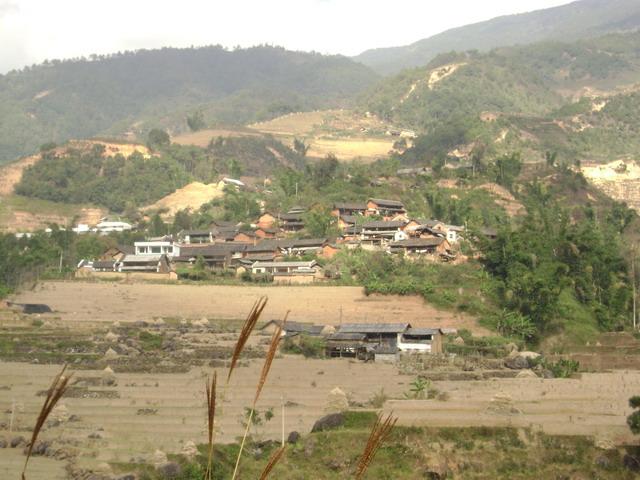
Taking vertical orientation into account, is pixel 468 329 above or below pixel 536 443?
below

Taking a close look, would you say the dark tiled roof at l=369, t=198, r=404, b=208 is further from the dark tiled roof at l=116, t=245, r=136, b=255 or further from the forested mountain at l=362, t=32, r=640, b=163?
the forested mountain at l=362, t=32, r=640, b=163

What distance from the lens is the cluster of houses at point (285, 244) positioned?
5153cm

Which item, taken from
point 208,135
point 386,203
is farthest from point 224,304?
point 208,135

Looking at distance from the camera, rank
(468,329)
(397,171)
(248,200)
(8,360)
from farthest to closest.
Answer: (397,171), (248,200), (468,329), (8,360)

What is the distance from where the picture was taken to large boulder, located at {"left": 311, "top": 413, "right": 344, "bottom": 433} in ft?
80.4

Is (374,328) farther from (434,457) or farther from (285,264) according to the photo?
(434,457)

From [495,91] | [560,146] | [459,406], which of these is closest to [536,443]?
[459,406]

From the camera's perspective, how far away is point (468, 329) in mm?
43125

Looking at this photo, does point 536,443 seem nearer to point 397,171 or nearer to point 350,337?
point 350,337

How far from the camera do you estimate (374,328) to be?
40.2 m

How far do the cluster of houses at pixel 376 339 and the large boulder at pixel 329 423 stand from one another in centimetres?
1279

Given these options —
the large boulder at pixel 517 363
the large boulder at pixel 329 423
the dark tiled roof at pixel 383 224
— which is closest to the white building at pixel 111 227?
the dark tiled roof at pixel 383 224

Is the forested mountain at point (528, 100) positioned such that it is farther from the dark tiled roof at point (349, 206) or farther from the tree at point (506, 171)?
the dark tiled roof at point (349, 206)

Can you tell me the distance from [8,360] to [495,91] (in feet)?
355
